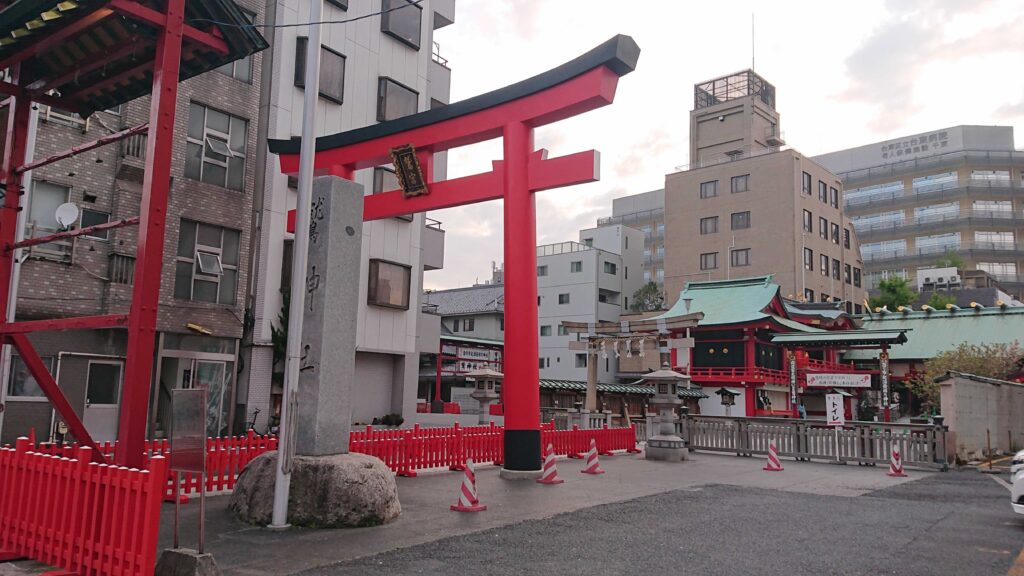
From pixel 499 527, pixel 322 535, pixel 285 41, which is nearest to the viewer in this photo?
pixel 322 535

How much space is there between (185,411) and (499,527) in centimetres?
421

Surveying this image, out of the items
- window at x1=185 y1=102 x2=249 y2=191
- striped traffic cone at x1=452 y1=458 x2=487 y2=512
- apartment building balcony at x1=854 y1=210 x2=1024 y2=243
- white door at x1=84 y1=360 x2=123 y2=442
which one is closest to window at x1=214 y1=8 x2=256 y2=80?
window at x1=185 y1=102 x2=249 y2=191

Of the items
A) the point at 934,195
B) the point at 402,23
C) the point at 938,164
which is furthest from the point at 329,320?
the point at 938,164

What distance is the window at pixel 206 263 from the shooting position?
1969 cm

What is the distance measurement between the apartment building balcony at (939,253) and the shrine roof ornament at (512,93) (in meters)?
68.1

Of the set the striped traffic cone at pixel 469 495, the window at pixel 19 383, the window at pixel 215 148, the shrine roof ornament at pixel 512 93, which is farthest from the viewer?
the window at pixel 215 148

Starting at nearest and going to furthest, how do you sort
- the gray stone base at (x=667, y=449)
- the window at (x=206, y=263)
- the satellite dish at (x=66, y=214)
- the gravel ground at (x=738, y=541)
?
the gravel ground at (x=738, y=541) → the satellite dish at (x=66, y=214) → the gray stone base at (x=667, y=449) → the window at (x=206, y=263)

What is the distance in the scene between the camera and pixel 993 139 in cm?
7012

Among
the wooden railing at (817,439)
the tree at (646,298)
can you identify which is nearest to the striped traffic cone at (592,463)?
the wooden railing at (817,439)

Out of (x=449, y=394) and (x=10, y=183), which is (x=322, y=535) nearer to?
(x=10, y=183)

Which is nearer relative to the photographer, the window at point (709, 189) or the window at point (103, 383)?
the window at point (103, 383)

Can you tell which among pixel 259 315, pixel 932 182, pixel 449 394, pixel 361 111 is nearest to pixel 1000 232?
pixel 932 182

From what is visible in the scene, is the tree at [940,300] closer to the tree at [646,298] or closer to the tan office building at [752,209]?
the tan office building at [752,209]

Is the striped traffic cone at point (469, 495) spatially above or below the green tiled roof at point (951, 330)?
below
